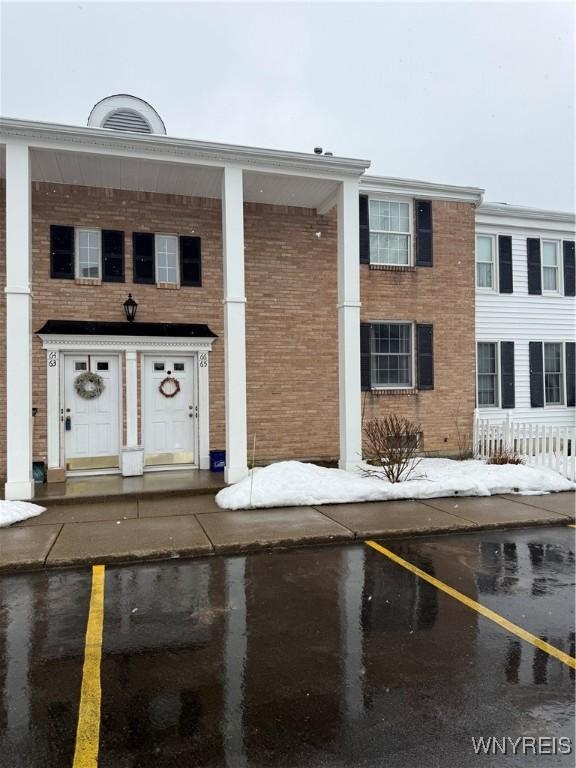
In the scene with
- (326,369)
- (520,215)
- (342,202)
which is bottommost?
(326,369)

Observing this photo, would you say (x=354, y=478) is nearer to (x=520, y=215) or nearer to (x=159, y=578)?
(x=159, y=578)

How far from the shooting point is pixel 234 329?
913cm

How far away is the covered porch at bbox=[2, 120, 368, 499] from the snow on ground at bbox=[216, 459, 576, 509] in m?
0.81

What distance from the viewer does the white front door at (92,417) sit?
32.3 feet

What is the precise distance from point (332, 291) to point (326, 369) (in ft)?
5.45

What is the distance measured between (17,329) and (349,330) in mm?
5420

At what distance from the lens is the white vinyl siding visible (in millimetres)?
13344

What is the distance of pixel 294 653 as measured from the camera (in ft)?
12.5

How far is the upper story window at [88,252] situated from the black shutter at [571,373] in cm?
1183

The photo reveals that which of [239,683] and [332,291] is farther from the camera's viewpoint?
[332,291]

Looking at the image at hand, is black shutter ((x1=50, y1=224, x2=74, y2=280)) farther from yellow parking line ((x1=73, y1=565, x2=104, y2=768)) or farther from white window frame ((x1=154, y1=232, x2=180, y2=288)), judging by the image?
yellow parking line ((x1=73, y1=565, x2=104, y2=768))

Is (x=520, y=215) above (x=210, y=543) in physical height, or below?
above

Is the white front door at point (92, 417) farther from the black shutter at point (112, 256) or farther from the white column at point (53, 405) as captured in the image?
Result: the black shutter at point (112, 256)

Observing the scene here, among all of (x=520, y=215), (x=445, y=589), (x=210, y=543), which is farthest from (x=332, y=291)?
(x=445, y=589)
